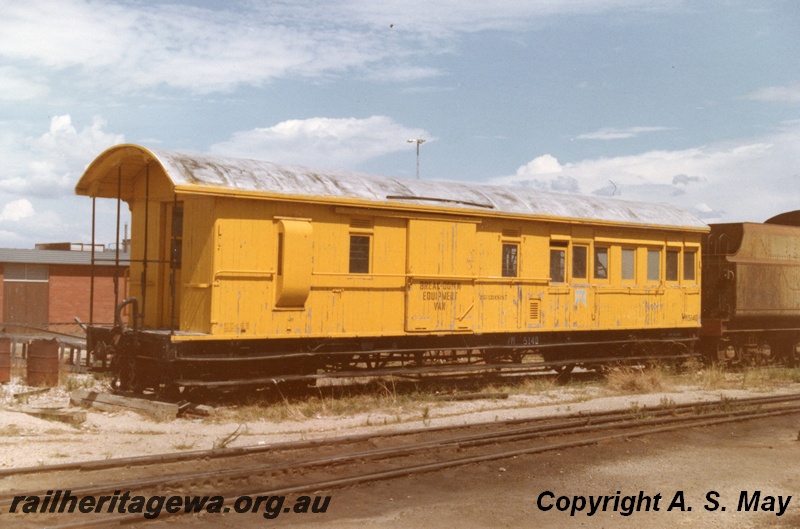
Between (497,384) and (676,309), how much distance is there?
4762 mm

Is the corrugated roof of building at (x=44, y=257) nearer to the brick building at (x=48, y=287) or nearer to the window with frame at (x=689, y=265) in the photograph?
the brick building at (x=48, y=287)

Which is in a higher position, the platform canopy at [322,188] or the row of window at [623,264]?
the platform canopy at [322,188]

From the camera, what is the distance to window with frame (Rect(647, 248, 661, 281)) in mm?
17062

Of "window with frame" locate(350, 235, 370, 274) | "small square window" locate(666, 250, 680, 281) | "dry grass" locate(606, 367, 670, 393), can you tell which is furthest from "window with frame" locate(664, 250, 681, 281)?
"window with frame" locate(350, 235, 370, 274)

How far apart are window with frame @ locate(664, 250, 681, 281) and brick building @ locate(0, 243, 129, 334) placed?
20807 millimetres

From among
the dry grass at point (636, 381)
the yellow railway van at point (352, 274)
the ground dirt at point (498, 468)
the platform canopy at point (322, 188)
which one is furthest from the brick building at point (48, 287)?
the dry grass at point (636, 381)

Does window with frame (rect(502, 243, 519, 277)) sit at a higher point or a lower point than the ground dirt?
higher

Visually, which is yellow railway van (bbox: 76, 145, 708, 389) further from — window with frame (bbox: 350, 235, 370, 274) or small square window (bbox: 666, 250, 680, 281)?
small square window (bbox: 666, 250, 680, 281)

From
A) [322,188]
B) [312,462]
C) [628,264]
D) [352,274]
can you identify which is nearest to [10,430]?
[312,462]

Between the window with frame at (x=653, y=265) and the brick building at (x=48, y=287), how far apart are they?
67.7 ft

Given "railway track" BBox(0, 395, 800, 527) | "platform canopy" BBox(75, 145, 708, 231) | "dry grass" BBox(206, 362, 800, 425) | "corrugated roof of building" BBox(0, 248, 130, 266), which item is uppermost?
"platform canopy" BBox(75, 145, 708, 231)

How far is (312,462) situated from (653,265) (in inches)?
434

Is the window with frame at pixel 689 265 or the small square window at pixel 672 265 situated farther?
the window with frame at pixel 689 265

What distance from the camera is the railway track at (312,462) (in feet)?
23.7
